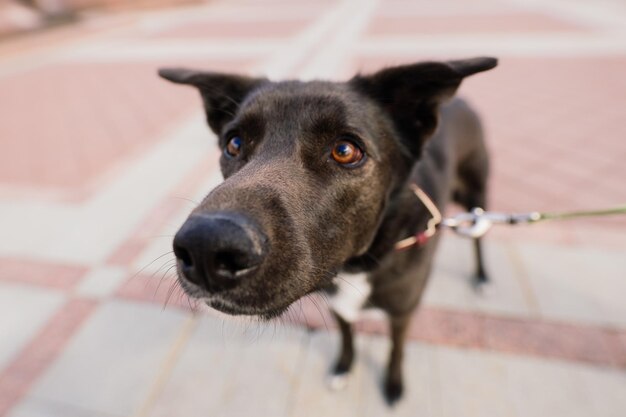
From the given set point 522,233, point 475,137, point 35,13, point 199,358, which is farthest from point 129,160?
point 35,13

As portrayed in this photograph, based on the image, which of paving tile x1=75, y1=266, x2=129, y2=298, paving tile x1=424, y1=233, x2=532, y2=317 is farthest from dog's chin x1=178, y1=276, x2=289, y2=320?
paving tile x1=75, y1=266, x2=129, y2=298

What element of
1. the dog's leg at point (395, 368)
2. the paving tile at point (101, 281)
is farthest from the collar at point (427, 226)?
the paving tile at point (101, 281)

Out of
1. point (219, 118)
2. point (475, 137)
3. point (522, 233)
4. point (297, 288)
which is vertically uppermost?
point (219, 118)

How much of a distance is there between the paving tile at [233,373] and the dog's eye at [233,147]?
1016 millimetres

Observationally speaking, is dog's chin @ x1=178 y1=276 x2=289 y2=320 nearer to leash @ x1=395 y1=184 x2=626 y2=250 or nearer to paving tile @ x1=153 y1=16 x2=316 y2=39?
leash @ x1=395 y1=184 x2=626 y2=250

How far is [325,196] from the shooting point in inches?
62.1

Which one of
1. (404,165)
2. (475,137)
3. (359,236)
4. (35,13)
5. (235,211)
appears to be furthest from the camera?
(35,13)

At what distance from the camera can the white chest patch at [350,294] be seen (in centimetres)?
205

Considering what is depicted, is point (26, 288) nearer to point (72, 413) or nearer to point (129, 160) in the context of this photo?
point (72, 413)

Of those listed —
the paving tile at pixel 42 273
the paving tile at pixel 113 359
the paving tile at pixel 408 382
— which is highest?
the paving tile at pixel 42 273

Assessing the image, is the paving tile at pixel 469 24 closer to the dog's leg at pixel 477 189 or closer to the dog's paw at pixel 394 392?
the dog's leg at pixel 477 189

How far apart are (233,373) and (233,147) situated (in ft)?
5.30

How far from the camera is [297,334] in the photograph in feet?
9.20

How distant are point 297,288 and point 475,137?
2.27 meters
